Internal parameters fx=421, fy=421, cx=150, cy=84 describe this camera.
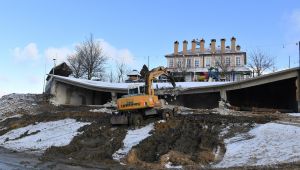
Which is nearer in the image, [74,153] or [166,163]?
[166,163]

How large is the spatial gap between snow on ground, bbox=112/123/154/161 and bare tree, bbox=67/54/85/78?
62373 millimetres

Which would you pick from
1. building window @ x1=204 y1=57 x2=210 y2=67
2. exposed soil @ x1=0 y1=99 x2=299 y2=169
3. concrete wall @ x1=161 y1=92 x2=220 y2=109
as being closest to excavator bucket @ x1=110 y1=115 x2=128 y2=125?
exposed soil @ x1=0 y1=99 x2=299 y2=169

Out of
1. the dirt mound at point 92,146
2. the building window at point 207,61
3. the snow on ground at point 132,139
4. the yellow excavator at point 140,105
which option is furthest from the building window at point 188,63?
the snow on ground at point 132,139

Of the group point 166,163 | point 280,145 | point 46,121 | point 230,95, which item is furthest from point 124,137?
point 230,95

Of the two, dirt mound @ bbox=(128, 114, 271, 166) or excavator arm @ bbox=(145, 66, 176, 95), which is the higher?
excavator arm @ bbox=(145, 66, 176, 95)

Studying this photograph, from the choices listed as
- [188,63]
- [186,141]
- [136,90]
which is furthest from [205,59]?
[186,141]

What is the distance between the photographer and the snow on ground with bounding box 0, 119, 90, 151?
26.9 m

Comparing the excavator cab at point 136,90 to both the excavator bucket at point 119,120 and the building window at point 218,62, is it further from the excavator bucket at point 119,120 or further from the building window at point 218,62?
the building window at point 218,62

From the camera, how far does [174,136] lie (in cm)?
2223

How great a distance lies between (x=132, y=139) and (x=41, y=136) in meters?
9.05

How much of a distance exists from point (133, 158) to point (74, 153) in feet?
15.5

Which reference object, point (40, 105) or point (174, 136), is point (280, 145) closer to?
point (174, 136)

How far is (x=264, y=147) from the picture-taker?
18.2 m

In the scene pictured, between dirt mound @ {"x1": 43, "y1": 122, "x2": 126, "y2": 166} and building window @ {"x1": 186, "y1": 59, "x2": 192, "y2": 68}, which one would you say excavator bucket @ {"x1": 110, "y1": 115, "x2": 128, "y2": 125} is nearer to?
dirt mound @ {"x1": 43, "y1": 122, "x2": 126, "y2": 166}
